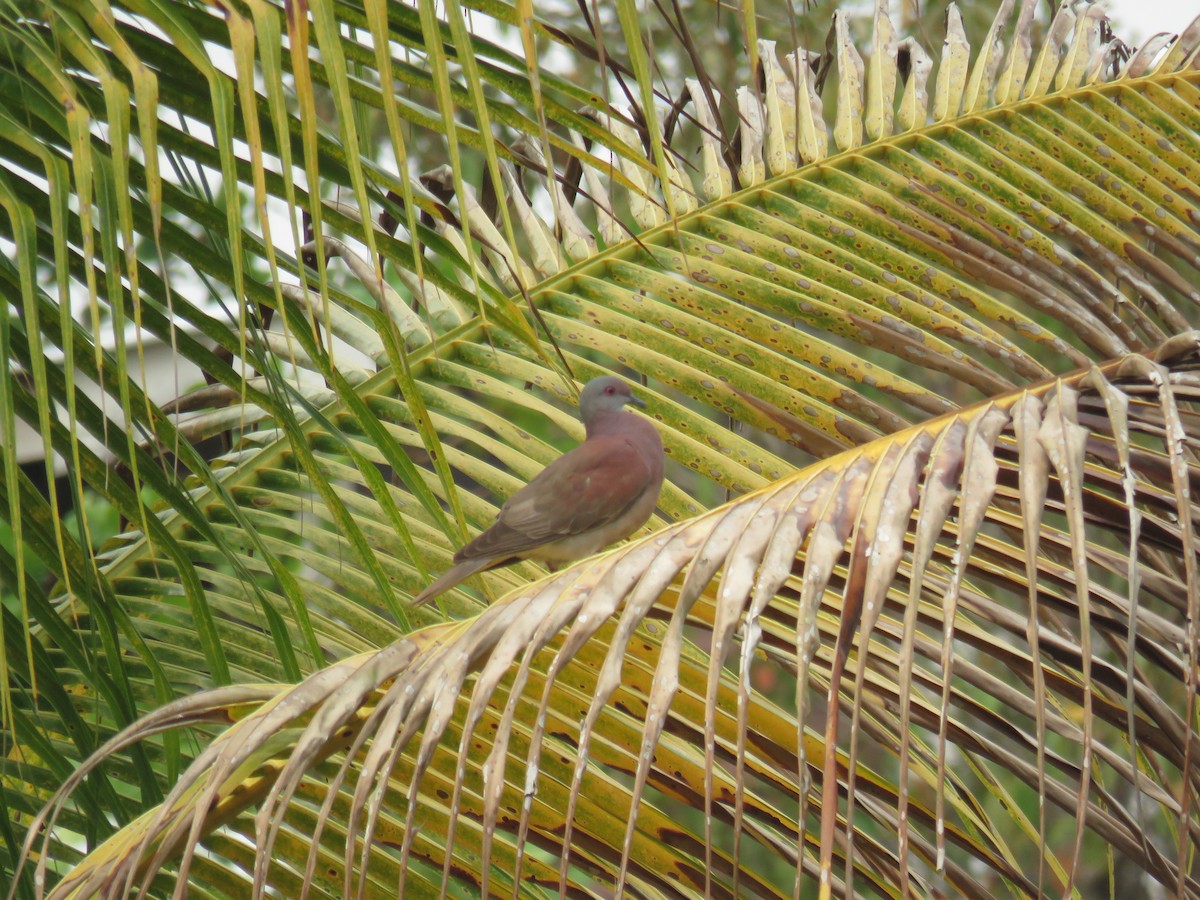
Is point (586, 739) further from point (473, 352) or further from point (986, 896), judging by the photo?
point (473, 352)

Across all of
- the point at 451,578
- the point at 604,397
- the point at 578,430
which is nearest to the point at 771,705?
the point at 451,578

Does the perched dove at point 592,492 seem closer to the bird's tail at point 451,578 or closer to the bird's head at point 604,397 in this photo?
the bird's head at point 604,397

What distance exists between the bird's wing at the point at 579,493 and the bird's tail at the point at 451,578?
0.76 feet

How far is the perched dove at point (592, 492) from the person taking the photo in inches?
95.4

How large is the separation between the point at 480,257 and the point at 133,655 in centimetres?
94

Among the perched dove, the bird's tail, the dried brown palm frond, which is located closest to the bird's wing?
the perched dove

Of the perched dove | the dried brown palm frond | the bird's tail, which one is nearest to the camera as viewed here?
the dried brown palm frond

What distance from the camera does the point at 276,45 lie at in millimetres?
1108

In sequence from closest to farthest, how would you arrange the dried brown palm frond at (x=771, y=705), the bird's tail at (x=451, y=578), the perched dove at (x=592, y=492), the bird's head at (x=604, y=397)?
1. the dried brown palm frond at (x=771, y=705)
2. the bird's tail at (x=451, y=578)
3. the perched dove at (x=592, y=492)
4. the bird's head at (x=604, y=397)

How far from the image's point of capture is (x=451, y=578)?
209 centimetres

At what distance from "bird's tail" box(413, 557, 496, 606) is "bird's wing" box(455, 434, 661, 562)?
0.76ft

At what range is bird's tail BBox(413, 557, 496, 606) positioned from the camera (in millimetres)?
2051

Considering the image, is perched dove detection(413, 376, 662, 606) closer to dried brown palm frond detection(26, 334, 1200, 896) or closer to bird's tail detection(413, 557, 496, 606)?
bird's tail detection(413, 557, 496, 606)

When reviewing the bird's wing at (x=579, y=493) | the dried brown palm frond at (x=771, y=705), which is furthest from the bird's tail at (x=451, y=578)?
the dried brown palm frond at (x=771, y=705)
